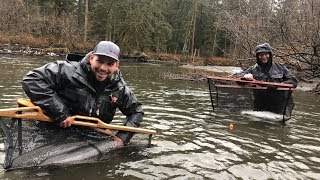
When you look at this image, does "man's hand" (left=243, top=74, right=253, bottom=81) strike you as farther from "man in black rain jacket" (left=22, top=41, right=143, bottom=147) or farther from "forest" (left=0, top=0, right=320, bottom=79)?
"forest" (left=0, top=0, right=320, bottom=79)

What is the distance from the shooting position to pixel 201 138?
7230 millimetres

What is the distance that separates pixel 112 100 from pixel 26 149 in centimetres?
132

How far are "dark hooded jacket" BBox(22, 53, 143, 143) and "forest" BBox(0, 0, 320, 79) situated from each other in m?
10.8

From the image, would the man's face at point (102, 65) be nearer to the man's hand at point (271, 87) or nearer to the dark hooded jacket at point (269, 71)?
the man's hand at point (271, 87)

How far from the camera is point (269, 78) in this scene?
955cm

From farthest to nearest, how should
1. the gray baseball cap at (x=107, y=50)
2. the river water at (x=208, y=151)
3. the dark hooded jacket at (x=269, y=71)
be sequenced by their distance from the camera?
the dark hooded jacket at (x=269, y=71)
the river water at (x=208, y=151)
the gray baseball cap at (x=107, y=50)

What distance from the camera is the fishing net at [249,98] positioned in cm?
906

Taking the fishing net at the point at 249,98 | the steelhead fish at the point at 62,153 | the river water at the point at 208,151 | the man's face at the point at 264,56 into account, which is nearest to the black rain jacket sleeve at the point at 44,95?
the steelhead fish at the point at 62,153

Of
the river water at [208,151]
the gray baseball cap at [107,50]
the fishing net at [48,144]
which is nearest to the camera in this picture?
the fishing net at [48,144]

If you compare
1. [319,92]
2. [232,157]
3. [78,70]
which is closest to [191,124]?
[232,157]

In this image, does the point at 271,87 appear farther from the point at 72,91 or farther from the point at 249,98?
the point at 72,91

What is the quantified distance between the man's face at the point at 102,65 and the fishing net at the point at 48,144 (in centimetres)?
79

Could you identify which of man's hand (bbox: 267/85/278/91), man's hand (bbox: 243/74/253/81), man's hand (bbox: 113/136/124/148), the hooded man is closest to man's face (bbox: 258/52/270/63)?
the hooded man

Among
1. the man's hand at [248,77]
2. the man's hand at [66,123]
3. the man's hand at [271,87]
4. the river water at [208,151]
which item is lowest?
the river water at [208,151]
